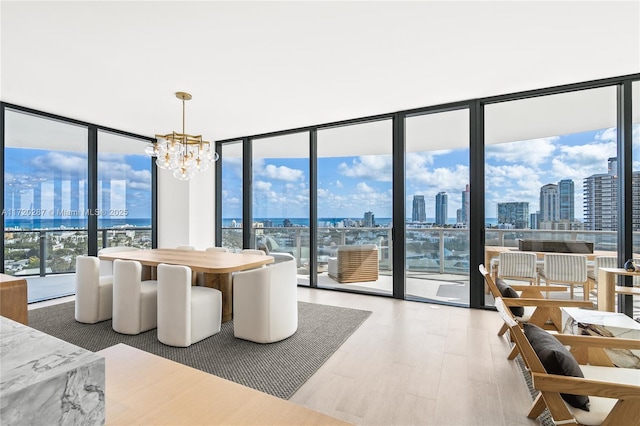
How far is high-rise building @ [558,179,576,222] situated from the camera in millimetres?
3547

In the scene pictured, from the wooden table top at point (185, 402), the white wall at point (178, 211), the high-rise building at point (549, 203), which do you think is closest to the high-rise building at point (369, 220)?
the high-rise building at point (549, 203)

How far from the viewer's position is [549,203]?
367cm

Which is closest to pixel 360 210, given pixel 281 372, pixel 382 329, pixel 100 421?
pixel 382 329

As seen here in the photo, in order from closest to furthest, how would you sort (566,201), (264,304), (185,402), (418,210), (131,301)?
(185,402), (264,304), (131,301), (566,201), (418,210)

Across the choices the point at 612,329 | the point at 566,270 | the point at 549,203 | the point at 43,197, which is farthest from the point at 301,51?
the point at 43,197

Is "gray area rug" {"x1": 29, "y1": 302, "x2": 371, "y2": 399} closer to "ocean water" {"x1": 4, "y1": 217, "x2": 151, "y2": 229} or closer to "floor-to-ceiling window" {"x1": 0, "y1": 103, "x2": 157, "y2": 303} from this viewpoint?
"floor-to-ceiling window" {"x1": 0, "y1": 103, "x2": 157, "y2": 303}

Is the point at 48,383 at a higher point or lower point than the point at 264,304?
higher

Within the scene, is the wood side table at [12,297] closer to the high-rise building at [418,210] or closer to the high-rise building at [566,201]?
the high-rise building at [418,210]

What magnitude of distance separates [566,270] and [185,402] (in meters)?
4.13

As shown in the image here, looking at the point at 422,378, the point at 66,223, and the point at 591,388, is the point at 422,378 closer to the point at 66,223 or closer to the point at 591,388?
the point at 591,388

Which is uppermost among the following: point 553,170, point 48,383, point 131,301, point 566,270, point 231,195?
point 553,170

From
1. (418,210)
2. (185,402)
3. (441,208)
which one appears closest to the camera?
(185,402)

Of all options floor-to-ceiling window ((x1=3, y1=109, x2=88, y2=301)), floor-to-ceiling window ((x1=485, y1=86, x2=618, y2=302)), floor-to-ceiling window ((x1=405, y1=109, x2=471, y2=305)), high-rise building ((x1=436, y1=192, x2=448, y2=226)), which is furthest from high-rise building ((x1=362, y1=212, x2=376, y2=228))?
floor-to-ceiling window ((x1=3, y1=109, x2=88, y2=301))

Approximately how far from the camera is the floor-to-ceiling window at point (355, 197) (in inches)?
183
